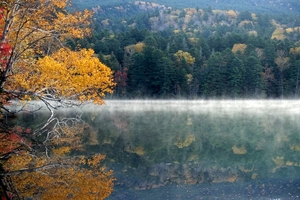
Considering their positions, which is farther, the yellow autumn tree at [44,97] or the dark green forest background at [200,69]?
the dark green forest background at [200,69]

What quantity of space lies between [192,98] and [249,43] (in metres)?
21.4

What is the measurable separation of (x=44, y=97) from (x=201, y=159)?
26.3ft

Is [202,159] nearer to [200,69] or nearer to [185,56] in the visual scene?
[200,69]

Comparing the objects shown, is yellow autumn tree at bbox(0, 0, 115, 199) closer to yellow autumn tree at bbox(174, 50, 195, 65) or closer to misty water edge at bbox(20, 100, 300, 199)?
misty water edge at bbox(20, 100, 300, 199)

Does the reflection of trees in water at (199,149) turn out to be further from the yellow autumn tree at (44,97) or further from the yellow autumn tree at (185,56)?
the yellow autumn tree at (185,56)

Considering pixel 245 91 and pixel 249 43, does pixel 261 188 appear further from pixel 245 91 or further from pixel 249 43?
pixel 249 43

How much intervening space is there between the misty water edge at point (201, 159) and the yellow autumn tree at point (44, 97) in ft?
3.92

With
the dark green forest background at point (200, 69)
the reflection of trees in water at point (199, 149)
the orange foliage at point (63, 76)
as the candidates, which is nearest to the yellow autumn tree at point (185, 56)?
→ the dark green forest background at point (200, 69)

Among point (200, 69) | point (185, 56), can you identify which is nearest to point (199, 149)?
point (200, 69)

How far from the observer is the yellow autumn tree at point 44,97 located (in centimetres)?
1238

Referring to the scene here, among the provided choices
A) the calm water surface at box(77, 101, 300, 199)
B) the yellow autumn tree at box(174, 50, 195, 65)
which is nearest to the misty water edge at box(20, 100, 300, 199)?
the calm water surface at box(77, 101, 300, 199)

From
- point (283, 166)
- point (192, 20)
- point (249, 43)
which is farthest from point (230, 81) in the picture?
point (192, 20)

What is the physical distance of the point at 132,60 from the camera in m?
73.5

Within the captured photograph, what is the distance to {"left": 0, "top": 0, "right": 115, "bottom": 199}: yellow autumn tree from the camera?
12.4m
